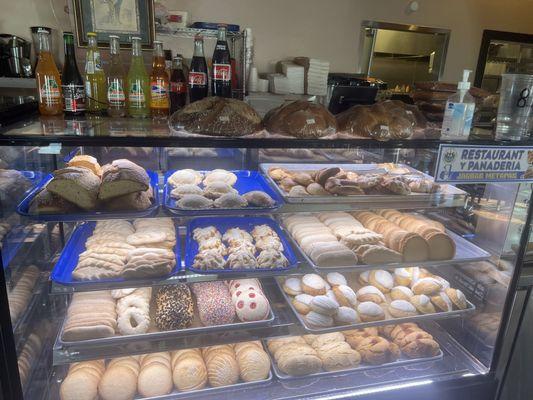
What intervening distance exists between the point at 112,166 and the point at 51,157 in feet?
1.76

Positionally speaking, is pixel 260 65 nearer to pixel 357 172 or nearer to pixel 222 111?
pixel 357 172

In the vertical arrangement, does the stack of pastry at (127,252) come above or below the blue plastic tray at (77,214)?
below

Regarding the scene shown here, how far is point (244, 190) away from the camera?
6.40 ft

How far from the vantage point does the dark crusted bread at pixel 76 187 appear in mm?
1470

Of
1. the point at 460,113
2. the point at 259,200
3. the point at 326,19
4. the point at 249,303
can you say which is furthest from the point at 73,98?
the point at 326,19

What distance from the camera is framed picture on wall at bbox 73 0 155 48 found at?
2.41 m

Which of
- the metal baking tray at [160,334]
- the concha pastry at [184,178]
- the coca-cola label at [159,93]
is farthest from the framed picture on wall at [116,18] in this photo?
the metal baking tray at [160,334]

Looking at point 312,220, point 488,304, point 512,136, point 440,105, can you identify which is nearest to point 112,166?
point 312,220

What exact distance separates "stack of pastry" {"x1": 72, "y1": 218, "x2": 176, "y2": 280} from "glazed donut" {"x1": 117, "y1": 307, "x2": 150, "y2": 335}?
9.3 inches

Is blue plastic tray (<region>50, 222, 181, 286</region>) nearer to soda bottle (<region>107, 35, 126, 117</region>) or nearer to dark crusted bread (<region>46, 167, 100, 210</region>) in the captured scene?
dark crusted bread (<region>46, 167, 100, 210</region>)

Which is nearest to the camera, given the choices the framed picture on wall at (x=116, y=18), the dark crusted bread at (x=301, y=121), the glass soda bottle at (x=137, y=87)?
the dark crusted bread at (x=301, y=121)

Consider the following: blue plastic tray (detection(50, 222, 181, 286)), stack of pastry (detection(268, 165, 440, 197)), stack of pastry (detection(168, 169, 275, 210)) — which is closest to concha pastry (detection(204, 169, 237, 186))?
stack of pastry (detection(168, 169, 275, 210))

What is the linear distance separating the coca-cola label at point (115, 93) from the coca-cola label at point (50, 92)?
20 centimetres

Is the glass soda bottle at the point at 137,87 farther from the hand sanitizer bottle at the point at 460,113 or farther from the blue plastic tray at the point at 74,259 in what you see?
the hand sanitizer bottle at the point at 460,113
